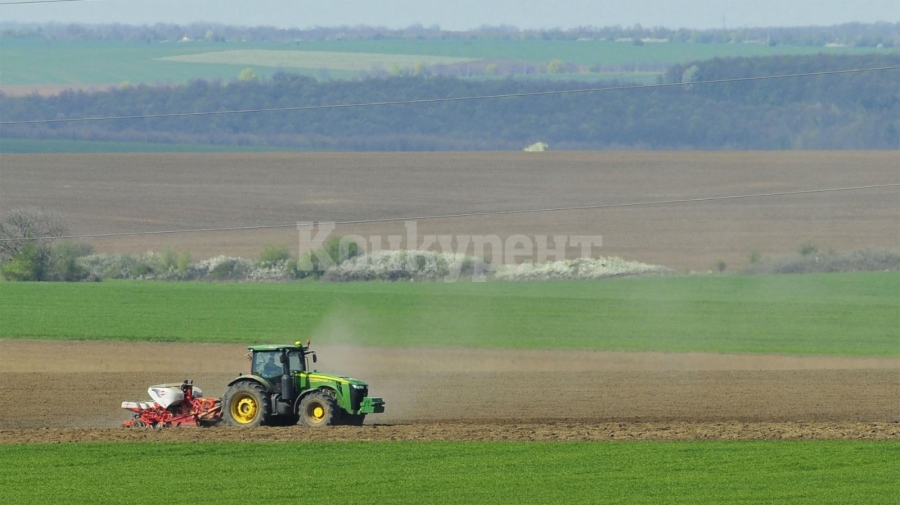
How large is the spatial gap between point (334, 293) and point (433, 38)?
114295 millimetres

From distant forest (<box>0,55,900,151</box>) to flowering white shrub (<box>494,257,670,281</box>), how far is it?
3773cm

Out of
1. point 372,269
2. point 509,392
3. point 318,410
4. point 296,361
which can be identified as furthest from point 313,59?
point 318,410

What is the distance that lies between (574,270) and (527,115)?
4363cm

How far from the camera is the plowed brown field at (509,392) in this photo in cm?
2141

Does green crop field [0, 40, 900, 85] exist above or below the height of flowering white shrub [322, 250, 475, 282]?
→ above

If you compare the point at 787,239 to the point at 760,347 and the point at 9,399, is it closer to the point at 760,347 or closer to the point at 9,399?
the point at 760,347

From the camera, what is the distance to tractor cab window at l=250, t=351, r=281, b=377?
870 inches

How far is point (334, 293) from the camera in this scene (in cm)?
4300

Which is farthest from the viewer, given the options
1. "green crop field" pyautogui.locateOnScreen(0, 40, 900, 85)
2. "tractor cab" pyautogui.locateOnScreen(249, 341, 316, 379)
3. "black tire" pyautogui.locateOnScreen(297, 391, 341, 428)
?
"green crop field" pyautogui.locateOnScreen(0, 40, 900, 85)

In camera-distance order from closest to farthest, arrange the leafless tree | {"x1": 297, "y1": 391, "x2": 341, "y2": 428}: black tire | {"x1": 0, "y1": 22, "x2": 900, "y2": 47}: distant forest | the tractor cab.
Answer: {"x1": 297, "y1": 391, "x2": 341, "y2": 428}: black tire
the tractor cab
the leafless tree
{"x1": 0, "y1": 22, "x2": 900, "y2": 47}: distant forest

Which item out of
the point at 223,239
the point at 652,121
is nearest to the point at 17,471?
the point at 223,239

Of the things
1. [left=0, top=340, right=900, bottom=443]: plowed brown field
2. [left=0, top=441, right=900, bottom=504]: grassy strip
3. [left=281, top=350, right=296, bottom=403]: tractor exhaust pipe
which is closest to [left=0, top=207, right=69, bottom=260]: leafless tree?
[left=0, top=340, right=900, bottom=443]: plowed brown field

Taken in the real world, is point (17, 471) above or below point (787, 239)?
above

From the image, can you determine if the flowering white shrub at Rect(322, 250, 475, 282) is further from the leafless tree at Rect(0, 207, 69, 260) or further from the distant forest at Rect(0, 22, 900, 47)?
the distant forest at Rect(0, 22, 900, 47)
